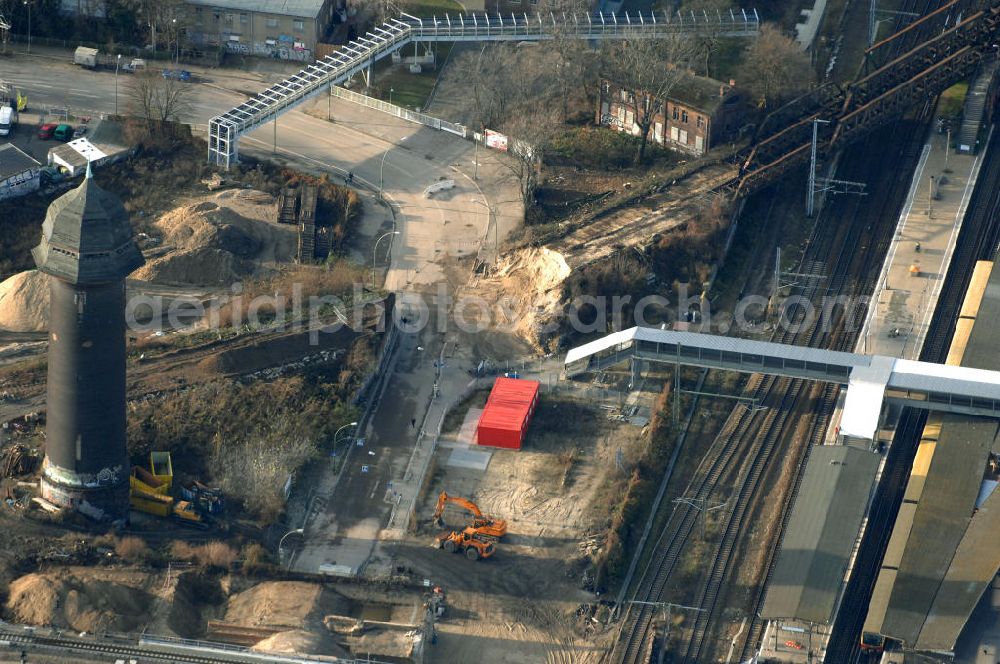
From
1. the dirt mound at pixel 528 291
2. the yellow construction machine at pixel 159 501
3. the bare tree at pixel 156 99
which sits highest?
the bare tree at pixel 156 99

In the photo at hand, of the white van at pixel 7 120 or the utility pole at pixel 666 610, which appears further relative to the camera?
the white van at pixel 7 120

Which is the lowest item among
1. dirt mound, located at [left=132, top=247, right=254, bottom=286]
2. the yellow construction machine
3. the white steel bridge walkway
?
the yellow construction machine

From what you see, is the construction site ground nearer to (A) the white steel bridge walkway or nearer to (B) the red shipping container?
(B) the red shipping container

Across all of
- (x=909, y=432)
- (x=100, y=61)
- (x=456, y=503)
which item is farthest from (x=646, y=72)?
(x=456, y=503)

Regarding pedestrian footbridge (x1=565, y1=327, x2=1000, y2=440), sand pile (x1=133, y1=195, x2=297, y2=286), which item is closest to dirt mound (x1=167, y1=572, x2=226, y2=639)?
pedestrian footbridge (x1=565, y1=327, x2=1000, y2=440)

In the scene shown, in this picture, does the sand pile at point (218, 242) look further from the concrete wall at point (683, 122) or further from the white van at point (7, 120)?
the concrete wall at point (683, 122)

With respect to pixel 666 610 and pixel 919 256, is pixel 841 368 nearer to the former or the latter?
pixel 919 256

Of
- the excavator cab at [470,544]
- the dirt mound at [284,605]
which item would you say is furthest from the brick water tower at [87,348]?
the excavator cab at [470,544]
